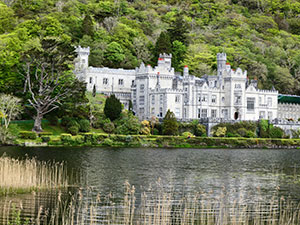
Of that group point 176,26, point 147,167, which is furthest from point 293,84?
point 147,167

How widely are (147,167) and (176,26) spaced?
7537 cm

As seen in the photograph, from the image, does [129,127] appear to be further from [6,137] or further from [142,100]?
[6,137]

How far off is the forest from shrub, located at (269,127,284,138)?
24597mm

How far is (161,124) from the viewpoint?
77.8m

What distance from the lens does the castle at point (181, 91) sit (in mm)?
84688

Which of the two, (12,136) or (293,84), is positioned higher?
(293,84)

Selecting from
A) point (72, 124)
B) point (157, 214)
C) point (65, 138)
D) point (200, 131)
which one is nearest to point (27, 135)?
point (65, 138)

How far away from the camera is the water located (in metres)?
→ 31.6

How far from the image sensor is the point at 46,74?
225 feet

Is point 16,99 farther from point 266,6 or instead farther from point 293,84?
point 266,6

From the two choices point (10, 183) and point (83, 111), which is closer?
point (10, 183)

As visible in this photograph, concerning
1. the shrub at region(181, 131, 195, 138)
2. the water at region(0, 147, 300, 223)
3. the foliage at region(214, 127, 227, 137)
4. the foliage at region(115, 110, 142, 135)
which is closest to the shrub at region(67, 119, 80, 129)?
the foliage at region(115, 110, 142, 135)

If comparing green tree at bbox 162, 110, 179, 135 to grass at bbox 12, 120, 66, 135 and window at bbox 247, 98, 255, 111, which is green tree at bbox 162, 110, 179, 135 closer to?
grass at bbox 12, 120, 66, 135

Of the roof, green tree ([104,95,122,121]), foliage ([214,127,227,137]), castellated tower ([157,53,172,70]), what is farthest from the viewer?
the roof
